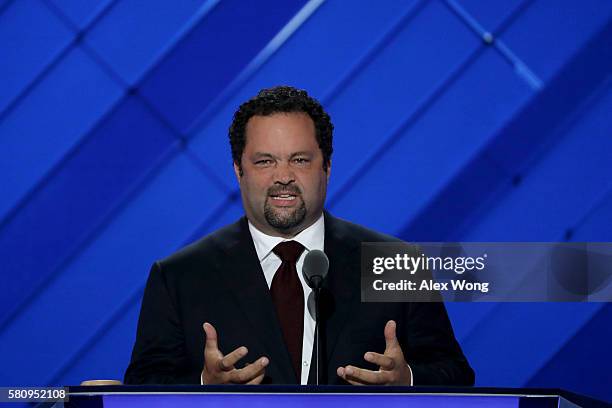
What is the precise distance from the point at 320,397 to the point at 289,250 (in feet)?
3.17

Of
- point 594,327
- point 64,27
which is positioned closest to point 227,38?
point 64,27

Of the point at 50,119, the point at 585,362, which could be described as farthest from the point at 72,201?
the point at 585,362

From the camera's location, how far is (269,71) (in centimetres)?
281

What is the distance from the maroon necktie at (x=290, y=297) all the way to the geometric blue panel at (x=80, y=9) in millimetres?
1192

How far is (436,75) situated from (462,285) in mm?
732

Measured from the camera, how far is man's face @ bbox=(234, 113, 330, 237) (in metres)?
2.23

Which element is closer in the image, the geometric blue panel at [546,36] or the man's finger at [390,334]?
the man's finger at [390,334]

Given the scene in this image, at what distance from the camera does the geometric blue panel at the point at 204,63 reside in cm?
282

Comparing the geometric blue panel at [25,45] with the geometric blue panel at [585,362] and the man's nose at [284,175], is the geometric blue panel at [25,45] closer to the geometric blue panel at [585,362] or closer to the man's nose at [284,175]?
the man's nose at [284,175]

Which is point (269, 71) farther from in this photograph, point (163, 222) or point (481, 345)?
point (481, 345)

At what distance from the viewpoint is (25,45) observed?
9.36 ft

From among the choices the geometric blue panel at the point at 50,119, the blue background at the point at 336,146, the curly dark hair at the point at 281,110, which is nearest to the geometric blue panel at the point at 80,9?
the blue background at the point at 336,146

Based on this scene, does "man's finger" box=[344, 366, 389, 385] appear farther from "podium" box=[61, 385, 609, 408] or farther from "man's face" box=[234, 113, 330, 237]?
"man's face" box=[234, 113, 330, 237]

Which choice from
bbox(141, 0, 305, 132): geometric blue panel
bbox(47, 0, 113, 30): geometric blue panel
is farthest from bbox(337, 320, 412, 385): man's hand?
bbox(47, 0, 113, 30): geometric blue panel
